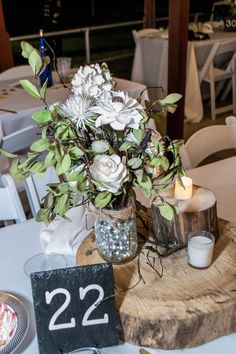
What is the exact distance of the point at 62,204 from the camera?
2.83 ft

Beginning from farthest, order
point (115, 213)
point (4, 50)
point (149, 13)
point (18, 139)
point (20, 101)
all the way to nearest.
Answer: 1. point (149, 13)
2. point (4, 50)
3. point (20, 101)
4. point (18, 139)
5. point (115, 213)

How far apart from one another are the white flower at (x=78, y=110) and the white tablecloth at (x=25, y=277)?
43 centimetres

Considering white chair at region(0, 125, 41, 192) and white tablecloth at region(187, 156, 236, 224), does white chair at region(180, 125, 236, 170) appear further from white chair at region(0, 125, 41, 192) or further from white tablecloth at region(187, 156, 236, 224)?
white chair at region(0, 125, 41, 192)

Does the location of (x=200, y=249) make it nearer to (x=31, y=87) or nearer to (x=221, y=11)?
(x=31, y=87)

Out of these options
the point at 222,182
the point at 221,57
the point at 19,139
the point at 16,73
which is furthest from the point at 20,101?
the point at 221,57

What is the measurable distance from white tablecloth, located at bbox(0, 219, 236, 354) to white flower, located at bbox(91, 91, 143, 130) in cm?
43

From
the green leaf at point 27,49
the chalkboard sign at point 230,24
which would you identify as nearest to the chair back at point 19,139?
the green leaf at point 27,49

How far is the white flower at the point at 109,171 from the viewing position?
778 mm

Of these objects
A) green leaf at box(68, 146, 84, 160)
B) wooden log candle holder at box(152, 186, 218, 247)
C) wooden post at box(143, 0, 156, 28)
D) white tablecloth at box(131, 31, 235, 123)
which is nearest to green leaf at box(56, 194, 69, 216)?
green leaf at box(68, 146, 84, 160)

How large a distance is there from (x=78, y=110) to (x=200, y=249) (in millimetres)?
381

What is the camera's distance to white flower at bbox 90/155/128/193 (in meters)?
0.78

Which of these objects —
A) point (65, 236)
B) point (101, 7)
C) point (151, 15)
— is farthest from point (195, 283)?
point (101, 7)

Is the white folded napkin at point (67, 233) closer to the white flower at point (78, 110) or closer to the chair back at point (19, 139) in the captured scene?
the white flower at point (78, 110)

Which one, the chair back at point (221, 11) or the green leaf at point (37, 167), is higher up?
the green leaf at point (37, 167)
